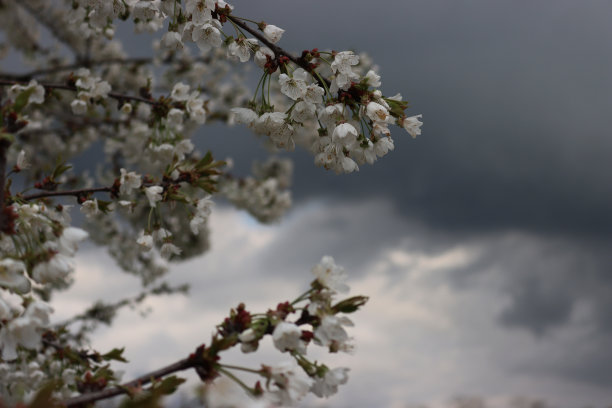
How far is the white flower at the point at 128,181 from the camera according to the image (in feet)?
10.9

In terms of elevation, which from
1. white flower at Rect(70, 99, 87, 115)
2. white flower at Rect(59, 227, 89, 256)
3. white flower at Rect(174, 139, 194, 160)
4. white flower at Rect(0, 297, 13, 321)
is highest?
white flower at Rect(70, 99, 87, 115)

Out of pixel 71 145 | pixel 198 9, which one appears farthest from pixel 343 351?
pixel 71 145

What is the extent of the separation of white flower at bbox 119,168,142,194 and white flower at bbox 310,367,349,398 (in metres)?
1.79

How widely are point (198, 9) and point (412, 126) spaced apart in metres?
1.23

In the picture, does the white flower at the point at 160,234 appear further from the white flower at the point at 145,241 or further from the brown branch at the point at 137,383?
the brown branch at the point at 137,383

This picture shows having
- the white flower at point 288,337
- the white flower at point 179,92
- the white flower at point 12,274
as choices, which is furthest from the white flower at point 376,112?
the white flower at point 179,92

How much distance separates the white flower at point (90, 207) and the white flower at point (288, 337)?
169 centimetres

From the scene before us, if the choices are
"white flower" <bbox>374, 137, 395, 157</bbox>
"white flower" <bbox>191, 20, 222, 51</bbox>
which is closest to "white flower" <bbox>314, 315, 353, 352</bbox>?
"white flower" <bbox>374, 137, 395, 157</bbox>

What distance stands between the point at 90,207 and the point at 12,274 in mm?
1223

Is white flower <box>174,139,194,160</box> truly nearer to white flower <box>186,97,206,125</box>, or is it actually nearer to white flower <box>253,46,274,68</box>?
white flower <box>186,97,206,125</box>

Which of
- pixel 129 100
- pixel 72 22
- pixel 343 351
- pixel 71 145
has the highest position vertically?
pixel 71 145

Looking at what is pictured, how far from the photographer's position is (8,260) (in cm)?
202

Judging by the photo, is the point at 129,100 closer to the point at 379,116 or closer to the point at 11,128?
the point at 11,128

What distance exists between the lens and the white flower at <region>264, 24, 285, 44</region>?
9.59 ft
